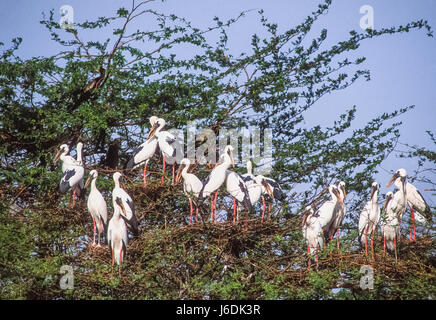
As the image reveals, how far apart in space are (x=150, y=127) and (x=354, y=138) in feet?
9.91

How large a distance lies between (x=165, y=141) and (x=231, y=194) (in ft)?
4.46

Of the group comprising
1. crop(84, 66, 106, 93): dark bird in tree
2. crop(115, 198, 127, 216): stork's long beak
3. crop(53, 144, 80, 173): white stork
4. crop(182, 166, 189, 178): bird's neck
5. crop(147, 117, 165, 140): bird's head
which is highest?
crop(84, 66, 106, 93): dark bird in tree

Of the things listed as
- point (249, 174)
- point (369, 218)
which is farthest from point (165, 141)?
point (369, 218)

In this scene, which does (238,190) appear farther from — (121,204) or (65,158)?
(65,158)

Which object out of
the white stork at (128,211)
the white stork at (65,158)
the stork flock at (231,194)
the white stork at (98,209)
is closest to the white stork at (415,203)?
the stork flock at (231,194)

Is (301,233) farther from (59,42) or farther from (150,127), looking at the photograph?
(59,42)

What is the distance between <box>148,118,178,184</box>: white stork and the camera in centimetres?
941

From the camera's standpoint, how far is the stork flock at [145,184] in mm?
7980

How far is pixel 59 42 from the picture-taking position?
34.7 ft

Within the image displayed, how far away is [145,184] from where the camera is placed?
8891 millimetres

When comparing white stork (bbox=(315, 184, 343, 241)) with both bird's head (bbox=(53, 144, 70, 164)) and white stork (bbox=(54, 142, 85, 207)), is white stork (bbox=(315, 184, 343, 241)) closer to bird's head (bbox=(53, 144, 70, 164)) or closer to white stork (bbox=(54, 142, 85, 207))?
white stork (bbox=(54, 142, 85, 207))

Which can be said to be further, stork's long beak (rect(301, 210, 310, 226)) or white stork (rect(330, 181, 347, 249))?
white stork (rect(330, 181, 347, 249))

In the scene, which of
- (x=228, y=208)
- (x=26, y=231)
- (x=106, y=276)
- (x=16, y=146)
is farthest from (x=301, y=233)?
(x=16, y=146)

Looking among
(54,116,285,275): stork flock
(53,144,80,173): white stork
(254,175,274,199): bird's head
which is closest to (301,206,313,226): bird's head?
(54,116,285,275): stork flock
